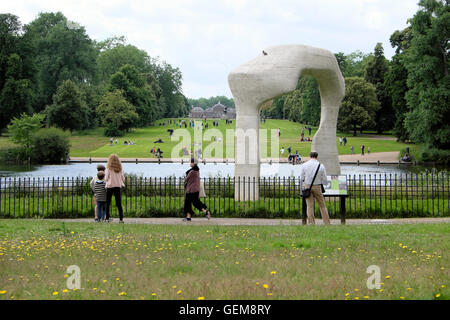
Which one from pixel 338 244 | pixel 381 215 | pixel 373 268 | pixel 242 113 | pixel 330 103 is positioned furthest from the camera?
pixel 330 103

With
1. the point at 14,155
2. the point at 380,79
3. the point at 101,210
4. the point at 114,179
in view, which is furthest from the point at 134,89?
the point at 114,179

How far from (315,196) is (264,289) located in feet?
22.9

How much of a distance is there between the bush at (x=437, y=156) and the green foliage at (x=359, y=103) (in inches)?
983

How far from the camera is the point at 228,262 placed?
25.8 feet

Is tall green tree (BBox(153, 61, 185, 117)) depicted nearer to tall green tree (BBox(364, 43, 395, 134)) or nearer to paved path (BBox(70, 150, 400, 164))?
tall green tree (BBox(364, 43, 395, 134))

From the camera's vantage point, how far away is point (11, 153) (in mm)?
52875

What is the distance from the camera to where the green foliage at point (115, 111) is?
77.4m

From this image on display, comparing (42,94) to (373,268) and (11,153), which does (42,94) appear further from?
(373,268)

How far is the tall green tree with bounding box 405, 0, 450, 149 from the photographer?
44.6 metres

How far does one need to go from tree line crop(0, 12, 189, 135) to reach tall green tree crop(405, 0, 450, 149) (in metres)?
44.4

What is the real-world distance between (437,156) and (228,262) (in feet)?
146

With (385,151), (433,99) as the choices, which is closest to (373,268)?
(433,99)

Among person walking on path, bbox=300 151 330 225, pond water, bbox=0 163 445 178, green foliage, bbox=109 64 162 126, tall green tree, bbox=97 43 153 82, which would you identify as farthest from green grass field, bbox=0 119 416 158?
person walking on path, bbox=300 151 330 225

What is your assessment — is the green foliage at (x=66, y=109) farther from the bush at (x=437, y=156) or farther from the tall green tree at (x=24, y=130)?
the bush at (x=437, y=156)
